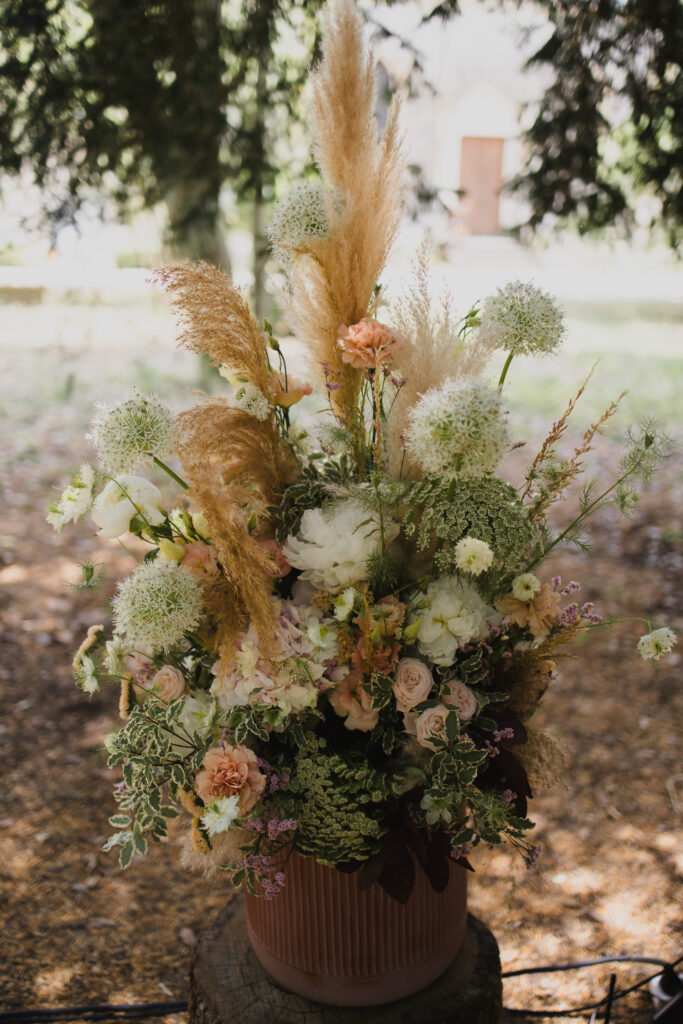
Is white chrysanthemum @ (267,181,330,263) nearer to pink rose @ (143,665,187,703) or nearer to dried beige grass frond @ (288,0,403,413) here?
dried beige grass frond @ (288,0,403,413)

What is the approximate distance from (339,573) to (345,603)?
5 centimetres

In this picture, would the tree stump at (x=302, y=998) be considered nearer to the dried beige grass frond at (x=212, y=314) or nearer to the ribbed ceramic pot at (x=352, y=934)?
the ribbed ceramic pot at (x=352, y=934)

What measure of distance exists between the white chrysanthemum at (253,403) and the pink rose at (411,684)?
40 centimetres

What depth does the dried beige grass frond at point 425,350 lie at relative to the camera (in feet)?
3.96

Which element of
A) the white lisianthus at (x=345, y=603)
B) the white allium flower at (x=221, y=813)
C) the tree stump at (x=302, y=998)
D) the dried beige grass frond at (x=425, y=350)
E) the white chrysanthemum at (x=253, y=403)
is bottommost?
the tree stump at (x=302, y=998)

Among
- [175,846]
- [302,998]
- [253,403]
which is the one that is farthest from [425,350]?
[175,846]

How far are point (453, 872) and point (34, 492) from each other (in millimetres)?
4244

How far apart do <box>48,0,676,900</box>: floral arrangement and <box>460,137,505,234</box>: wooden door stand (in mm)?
13080

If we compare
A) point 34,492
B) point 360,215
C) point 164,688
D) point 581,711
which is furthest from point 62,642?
point 360,215

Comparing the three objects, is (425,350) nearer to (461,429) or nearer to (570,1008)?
(461,429)

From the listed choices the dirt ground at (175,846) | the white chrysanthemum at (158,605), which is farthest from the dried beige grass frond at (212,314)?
the dirt ground at (175,846)

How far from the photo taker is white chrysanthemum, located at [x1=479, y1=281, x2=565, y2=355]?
117 cm

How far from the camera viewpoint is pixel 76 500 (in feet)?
4.08

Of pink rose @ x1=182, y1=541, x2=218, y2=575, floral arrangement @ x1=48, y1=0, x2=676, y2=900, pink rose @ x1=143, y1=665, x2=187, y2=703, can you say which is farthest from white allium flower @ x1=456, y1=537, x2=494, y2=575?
pink rose @ x1=143, y1=665, x2=187, y2=703
